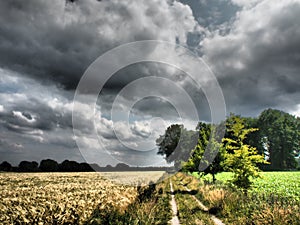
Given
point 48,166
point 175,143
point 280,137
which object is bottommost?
point 48,166

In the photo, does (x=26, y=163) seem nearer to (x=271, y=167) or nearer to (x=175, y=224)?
(x=271, y=167)

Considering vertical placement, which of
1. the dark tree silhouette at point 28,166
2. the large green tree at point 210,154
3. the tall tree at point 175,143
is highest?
the tall tree at point 175,143

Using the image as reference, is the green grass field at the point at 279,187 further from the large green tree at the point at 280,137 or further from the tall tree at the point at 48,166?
the tall tree at the point at 48,166

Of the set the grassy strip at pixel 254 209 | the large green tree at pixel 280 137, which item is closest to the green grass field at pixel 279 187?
the grassy strip at pixel 254 209

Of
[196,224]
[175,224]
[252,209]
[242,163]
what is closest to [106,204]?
[175,224]

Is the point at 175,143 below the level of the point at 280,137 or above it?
below

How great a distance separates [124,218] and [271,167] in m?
87.6

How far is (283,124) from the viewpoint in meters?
89.8

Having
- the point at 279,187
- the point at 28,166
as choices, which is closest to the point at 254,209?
the point at 279,187

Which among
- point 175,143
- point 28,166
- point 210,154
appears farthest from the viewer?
point 28,166

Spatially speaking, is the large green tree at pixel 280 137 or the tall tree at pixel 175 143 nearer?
the tall tree at pixel 175 143

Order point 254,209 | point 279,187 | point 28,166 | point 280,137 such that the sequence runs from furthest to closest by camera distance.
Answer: point 28,166, point 280,137, point 279,187, point 254,209

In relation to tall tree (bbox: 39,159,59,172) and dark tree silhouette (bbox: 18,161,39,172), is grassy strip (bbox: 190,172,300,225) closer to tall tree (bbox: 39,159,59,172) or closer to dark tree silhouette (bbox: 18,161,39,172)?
dark tree silhouette (bbox: 18,161,39,172)

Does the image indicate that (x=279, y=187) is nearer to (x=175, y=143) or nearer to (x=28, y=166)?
(x=175, y=143)
